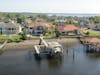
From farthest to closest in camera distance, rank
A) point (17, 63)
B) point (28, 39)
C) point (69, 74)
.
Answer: point (28, 39) < point (17, 63) < point (69, 74)

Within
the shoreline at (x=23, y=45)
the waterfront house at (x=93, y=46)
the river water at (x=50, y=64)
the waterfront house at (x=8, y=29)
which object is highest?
the waterfront house at (x=8, y=29)

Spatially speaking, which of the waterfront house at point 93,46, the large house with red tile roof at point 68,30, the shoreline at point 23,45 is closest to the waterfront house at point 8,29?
the shoreline at point 23,45

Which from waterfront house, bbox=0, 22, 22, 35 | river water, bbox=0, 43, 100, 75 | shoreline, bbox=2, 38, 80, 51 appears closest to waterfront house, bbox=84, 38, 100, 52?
river water, bbox=0, 43, 100, 75

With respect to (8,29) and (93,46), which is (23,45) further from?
(93,46)

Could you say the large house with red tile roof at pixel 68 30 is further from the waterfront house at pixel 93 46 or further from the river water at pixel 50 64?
the river water at pixel 50 64

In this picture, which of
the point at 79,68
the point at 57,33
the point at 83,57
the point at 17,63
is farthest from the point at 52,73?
the point at 57,33

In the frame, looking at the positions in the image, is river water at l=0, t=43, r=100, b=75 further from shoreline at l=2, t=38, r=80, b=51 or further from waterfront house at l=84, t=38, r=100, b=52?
shoreline at l=2, t=38, r=80, b=51

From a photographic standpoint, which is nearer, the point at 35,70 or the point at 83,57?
the point at 35,70

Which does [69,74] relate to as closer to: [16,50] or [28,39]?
[16,50]

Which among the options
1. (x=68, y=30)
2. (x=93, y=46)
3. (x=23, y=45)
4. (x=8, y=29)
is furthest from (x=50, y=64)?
(x=8, y=29)
